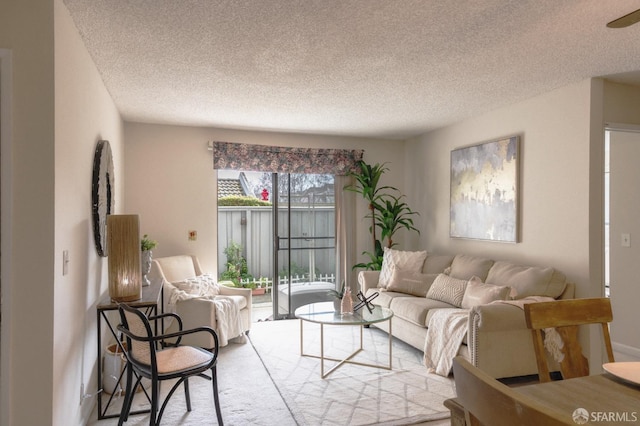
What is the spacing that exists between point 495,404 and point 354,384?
263 cm

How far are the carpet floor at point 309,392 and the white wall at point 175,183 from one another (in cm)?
152

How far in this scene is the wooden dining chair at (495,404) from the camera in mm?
766

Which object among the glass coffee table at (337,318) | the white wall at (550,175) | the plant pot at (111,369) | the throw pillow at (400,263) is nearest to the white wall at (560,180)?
the white wall at (550,175)

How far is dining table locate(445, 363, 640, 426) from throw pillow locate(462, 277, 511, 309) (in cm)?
193

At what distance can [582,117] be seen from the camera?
3.37m

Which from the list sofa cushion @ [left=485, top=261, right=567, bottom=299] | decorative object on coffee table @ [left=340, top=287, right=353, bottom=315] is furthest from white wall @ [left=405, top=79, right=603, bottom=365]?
decorative object on coffee table @ [left=340, top=287, right=353, bottom=315]

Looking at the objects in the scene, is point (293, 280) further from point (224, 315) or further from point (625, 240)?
point (625, 240)

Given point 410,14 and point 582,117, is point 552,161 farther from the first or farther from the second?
point 410,14

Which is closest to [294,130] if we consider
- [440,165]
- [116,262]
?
[440,165]

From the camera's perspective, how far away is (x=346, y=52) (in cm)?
279

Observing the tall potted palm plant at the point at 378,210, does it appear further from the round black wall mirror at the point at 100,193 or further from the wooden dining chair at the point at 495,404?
the wooden dining chair at the point at 495,404

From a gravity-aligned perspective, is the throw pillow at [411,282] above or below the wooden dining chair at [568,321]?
below

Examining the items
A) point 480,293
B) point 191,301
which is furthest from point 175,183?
point 480,293

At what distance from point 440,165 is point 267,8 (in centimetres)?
354
